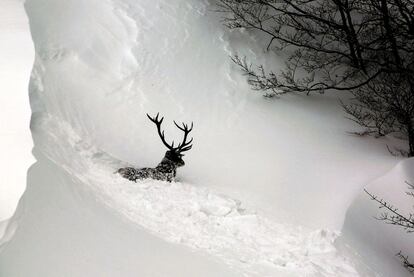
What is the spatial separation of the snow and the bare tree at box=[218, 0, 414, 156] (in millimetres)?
4487

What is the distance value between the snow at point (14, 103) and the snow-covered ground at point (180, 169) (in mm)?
201

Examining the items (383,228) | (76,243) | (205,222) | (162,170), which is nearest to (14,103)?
(162,170)

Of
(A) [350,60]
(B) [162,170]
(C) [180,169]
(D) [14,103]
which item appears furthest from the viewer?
(A) [350,60]

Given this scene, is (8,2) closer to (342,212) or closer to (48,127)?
(48,127)

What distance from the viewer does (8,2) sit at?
10.9 meters

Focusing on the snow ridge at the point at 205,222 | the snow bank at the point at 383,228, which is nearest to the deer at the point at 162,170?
the snow ridge at the point at 205,222

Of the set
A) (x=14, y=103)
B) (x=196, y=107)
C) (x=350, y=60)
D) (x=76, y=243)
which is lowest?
(x=76, y=243)

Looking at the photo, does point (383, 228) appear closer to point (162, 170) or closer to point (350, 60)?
point (162, 170)

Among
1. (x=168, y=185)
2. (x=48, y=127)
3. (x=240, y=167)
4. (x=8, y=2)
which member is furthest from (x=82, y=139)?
(x=8, y=2)

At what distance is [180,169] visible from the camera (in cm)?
873

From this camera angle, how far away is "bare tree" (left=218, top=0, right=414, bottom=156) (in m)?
9.70

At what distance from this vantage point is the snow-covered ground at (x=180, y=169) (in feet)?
16.4

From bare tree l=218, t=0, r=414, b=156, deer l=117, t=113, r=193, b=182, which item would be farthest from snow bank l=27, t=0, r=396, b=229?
deer l=117, t=113, r=193, b=182

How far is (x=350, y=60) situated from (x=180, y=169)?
5.43 m
